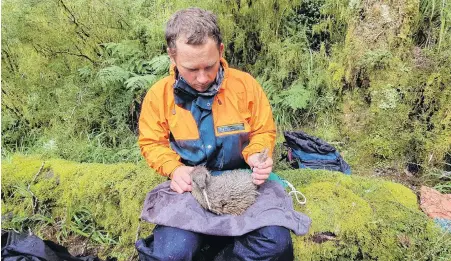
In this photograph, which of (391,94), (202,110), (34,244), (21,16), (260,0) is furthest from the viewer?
(21,16)

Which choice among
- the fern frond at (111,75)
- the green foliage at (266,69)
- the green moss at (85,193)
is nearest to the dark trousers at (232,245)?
the green moss at (85,193)

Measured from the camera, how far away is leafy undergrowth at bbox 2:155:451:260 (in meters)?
2.79

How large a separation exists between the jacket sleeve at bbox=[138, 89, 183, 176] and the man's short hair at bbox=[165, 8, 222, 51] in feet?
1.43

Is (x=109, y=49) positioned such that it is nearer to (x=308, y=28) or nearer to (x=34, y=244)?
(x=308, y=28)

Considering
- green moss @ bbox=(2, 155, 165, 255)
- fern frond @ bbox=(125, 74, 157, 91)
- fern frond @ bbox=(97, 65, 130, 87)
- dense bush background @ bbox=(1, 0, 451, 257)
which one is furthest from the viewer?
fern frond @ bbox=(97, 65, 130, 87)

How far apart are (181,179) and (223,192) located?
0.32 m

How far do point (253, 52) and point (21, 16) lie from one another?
3.18 m

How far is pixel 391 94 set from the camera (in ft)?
14.2

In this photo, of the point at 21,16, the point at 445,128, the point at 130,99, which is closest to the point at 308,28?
the point at 445,128

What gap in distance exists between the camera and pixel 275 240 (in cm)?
224

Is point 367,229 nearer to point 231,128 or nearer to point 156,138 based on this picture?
point 231,128

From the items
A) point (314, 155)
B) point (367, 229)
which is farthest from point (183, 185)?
point (314, 155)

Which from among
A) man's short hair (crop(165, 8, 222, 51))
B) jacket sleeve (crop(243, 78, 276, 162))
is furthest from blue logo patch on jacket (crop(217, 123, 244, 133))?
man's short hair (crop(165, 8, 222, 51))

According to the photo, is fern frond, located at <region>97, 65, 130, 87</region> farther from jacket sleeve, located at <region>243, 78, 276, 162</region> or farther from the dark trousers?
the dark trousers
